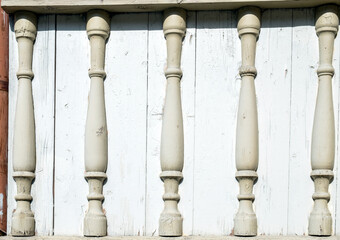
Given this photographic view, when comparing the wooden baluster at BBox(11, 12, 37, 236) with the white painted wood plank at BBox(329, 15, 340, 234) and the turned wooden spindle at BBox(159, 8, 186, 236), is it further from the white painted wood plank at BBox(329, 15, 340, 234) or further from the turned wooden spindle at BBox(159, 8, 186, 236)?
the white painted wood plank at BBox(329, 15, 340, 234)

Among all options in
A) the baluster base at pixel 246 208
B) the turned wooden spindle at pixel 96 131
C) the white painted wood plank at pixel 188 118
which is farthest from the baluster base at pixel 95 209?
the baluster base at pixel 246 208

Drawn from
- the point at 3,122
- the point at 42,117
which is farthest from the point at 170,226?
the point at 3,122

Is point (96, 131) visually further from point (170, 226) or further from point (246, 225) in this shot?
point (246, 225)

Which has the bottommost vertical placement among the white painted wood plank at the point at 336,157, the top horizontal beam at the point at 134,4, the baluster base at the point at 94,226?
the baluster base at the point at 94,226

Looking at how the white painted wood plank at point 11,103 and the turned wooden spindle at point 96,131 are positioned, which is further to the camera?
the white painted wood plank at point 11,103

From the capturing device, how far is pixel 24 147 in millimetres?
4238

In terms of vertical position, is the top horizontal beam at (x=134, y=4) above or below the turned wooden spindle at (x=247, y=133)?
above

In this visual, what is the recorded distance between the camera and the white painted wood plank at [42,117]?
426 cm

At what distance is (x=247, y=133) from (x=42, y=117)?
3.08 feet

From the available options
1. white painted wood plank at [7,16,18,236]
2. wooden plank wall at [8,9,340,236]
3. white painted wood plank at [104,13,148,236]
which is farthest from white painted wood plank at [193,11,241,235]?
white painted wood plank at [7,16,18,236]

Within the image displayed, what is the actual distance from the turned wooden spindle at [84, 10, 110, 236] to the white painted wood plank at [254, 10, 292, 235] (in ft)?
2.27

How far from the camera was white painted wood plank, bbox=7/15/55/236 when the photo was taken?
426 centimetres

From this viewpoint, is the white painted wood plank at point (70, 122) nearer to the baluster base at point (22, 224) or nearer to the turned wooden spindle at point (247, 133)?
the baluster base at point (22, 224)

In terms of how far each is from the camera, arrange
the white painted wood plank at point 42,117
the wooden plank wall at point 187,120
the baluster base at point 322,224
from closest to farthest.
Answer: the baluster base at point 322,224 → the wooden plank wall at point 187,120 → the white painted wood plank at point 42,117
